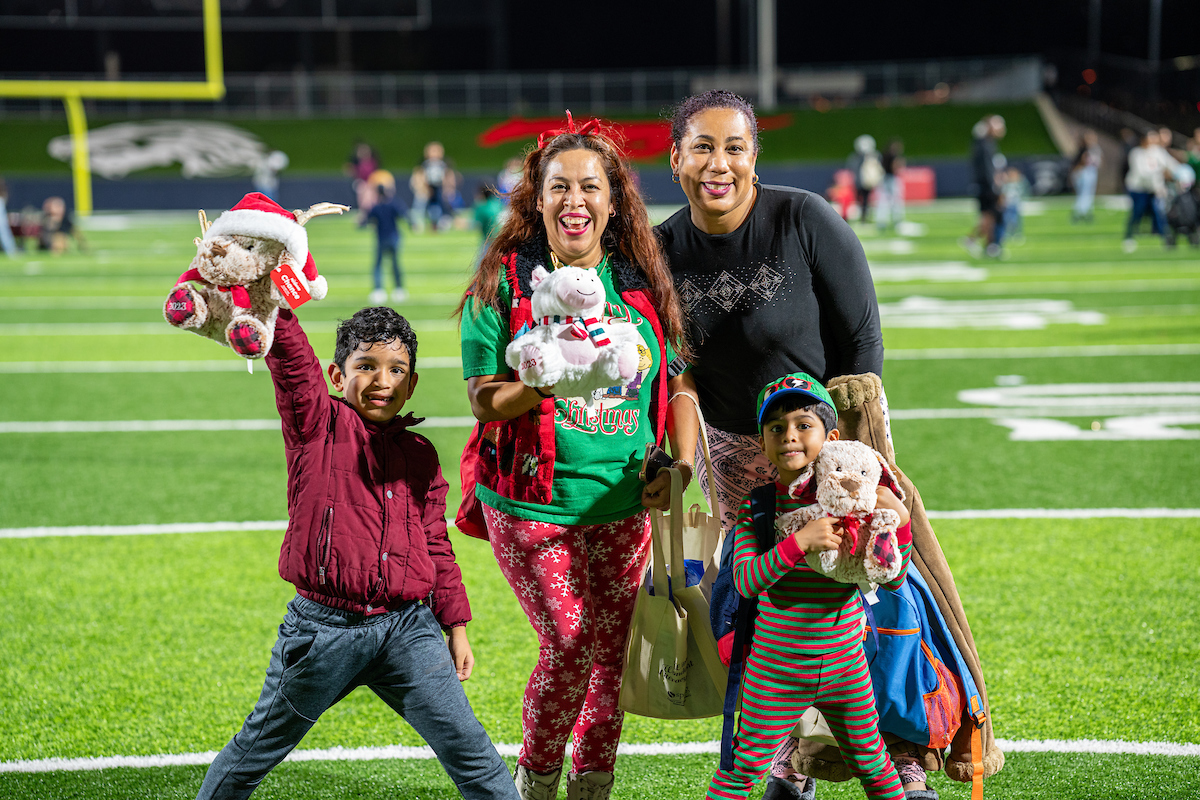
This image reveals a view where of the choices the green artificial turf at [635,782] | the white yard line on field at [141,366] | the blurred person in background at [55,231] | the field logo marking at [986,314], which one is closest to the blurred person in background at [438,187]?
the blurred person in background at [55,231]

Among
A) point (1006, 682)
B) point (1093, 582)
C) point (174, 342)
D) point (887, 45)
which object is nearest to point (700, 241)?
point (1006, 682)

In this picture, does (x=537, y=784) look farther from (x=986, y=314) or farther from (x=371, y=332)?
(x=986, y=314)

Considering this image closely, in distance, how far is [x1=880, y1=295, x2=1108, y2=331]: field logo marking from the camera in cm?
1156

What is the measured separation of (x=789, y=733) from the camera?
8.28 ft

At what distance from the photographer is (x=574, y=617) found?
2764 mm

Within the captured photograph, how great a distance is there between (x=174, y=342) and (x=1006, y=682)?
9.91 m

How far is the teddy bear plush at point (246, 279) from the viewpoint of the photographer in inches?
87.1

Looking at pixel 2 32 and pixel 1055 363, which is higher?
pixel 2 32

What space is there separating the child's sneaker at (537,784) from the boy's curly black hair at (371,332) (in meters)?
1.10

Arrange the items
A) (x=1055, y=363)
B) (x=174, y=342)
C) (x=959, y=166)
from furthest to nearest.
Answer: (x=959, y=166)
(x=174, y=342)
(x=1055, y=363)

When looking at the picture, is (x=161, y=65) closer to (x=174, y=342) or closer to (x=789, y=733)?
(x=174, y=342)

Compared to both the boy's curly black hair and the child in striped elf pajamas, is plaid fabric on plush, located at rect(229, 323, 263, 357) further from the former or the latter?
the child in striped elf pajamas

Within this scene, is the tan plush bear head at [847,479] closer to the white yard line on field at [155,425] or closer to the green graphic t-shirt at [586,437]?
the green graphic t-shirt at [586,437]

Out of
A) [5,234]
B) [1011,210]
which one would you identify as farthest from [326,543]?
[5,234]
